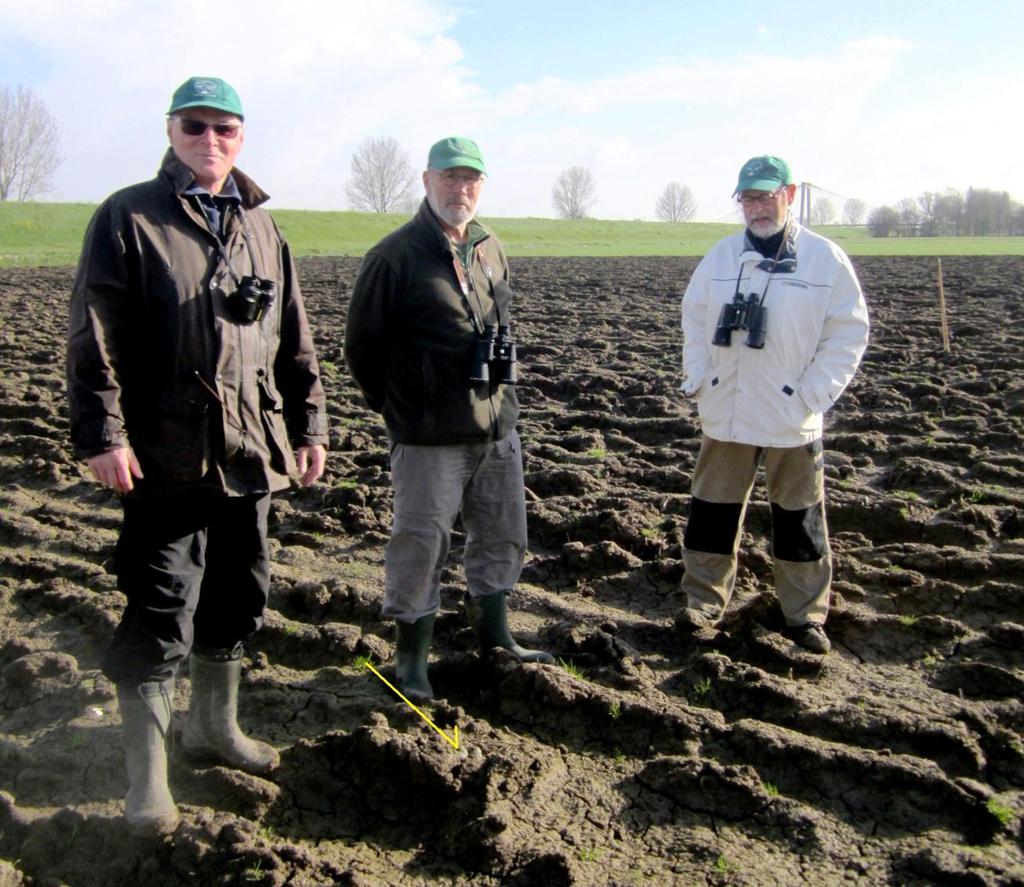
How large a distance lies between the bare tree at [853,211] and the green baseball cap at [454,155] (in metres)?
108

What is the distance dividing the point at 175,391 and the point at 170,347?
0.45ft

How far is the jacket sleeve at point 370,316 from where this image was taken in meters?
3.95

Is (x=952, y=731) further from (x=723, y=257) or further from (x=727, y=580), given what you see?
(x=723, y=257)

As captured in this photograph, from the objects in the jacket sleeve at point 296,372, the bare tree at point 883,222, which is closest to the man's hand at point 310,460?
the jacket sleeve at point 296,372

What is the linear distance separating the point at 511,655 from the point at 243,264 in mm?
1964

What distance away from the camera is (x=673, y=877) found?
10.2 feet

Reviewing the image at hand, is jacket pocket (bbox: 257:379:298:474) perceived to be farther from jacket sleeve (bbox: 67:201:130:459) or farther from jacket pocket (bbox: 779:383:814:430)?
jacket pocket (bbox: 779:383:814:430)

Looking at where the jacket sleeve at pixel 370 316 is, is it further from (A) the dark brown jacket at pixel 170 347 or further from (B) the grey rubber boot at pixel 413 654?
(B) the grey rubber boot at pixel 413 654

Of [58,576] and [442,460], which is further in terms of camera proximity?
[58,576]

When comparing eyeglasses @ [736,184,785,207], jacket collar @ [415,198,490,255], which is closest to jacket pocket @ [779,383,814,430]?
eyeglasses @ [736,184,785,207]

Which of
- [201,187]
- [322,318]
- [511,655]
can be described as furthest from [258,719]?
[322,318]

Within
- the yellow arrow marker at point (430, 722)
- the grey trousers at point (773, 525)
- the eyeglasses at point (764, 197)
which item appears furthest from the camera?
the grey trousers at point (773, 525)

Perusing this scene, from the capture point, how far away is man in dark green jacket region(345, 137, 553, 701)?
396cm

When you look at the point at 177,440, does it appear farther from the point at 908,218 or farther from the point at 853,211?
the point at 853,211
